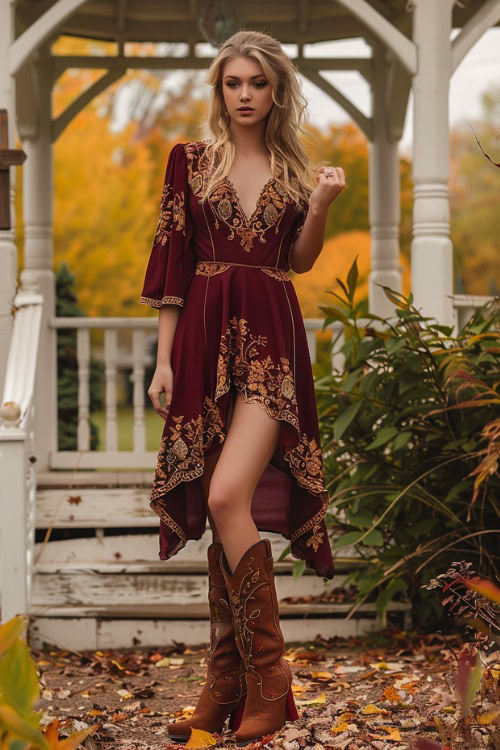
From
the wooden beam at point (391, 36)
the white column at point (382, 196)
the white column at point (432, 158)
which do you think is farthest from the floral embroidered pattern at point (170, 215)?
the white column at point (382, 196)

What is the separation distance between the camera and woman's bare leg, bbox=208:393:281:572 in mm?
2867

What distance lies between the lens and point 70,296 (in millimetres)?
8836


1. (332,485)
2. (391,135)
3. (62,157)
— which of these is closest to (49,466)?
(332,485)

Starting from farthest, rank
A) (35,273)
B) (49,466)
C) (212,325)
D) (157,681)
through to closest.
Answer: (35,273) → (49,466) → (157,681) → (212,325)

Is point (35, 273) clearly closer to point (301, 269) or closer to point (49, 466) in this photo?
point (49, 466)

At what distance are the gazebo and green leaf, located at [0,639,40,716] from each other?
7.31 feet

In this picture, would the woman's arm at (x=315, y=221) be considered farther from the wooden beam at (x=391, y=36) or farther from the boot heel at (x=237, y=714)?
the wooden beam at (x=391, y=36)

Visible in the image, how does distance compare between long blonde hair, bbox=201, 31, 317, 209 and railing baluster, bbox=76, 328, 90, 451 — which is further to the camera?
railing baluster, bbox=76, 328, 90, 451

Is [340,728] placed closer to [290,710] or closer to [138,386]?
[290,710]

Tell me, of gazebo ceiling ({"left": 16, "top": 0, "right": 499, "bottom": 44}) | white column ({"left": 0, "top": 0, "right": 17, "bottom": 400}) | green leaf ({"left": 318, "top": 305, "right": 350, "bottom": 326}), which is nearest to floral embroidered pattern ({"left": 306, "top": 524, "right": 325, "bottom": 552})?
green leaf ({"left": 318, "top": 305, "right": 350, "bottom": 326})

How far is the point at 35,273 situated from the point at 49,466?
1.23 m

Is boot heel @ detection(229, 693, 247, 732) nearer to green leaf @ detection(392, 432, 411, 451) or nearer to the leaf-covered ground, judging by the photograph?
the leaf-covered ground

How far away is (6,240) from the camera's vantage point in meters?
4.94

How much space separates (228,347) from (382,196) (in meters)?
4.44
